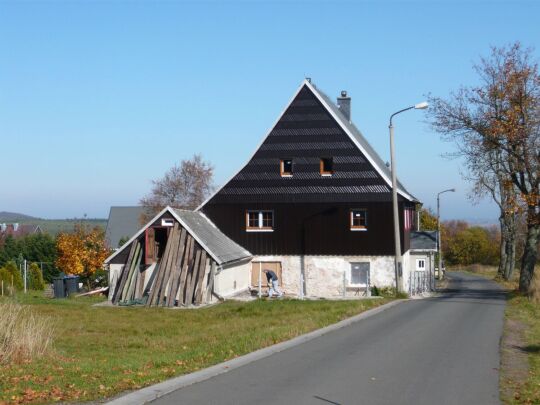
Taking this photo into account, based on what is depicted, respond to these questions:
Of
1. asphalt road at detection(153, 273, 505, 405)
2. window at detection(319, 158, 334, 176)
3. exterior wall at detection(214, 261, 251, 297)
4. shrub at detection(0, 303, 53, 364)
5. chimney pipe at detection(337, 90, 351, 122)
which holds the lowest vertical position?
asphalt road at detection(153, 273, 505, 405)

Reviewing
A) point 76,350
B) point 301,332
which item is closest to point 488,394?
point 301,332

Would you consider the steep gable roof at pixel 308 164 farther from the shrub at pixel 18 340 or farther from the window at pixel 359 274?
the shrub at pixel 18 340

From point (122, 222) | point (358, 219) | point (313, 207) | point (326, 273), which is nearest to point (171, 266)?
point (326, 273)

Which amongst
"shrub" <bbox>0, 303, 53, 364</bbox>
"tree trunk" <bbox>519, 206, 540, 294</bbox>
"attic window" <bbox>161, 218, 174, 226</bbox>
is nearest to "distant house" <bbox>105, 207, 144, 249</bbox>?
"attic window" <bbox>161, 218, 174, 226</bbox>

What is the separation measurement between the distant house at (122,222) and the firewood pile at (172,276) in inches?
1934

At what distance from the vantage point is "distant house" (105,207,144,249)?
8250 cm

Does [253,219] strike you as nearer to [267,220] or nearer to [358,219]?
[267,220]

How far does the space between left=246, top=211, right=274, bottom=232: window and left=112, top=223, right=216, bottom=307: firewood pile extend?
6.69m

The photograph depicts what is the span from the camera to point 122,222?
85.6m

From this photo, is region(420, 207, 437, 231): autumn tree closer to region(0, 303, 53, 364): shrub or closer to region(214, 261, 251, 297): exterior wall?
region(214, 261, 251, 297): exterior wall

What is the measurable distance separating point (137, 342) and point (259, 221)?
849 inches

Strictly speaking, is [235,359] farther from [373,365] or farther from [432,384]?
[432,384]

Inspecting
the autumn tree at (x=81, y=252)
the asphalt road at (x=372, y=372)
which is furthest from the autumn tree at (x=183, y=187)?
the asphalt road at (x=372, y=372)

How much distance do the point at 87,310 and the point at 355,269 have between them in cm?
1426
